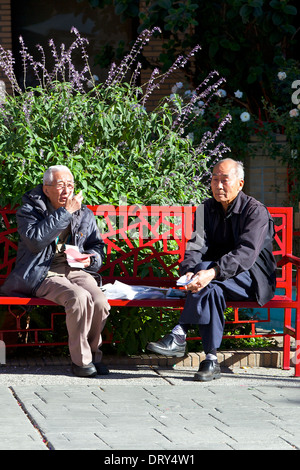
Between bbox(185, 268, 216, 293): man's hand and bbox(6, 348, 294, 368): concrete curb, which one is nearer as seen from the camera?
bbox(185, 268, 216, 293): man's hand

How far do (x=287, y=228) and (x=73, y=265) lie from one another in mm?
1576

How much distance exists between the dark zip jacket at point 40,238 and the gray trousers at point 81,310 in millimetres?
108

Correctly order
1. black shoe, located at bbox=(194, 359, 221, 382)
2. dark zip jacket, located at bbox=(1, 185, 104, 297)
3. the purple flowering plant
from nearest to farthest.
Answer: black shoe, located at bbox=(194, 359, 221, 382) → dark zip jacket, located at bbox=(1, 185, 104, 297) → the purple flowering plant

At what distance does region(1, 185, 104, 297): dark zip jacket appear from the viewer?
5.53 m

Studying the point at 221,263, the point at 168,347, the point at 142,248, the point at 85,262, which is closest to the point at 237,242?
the point at 221,263

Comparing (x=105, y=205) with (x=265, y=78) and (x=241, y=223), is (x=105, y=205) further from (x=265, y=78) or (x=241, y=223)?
(x=265, y=78)

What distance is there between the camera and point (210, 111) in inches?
393

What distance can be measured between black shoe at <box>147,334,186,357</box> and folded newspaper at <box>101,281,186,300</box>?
31 centimetres

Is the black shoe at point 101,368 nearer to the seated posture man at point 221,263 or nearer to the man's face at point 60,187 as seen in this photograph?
the seated posture man at point 221,263

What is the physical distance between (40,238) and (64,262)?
0.39 meters

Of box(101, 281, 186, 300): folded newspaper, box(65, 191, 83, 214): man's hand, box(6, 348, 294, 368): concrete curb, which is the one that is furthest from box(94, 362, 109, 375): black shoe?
box(65, 191, 83, 214): man's hand

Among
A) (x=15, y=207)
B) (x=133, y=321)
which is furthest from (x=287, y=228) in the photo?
(x=15, y=207)

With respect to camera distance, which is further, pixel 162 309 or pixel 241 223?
pixel 162 309

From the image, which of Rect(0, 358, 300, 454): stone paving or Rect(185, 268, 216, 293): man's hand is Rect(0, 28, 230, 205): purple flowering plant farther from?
Rect(0, 358, 300, 454): stone paving
